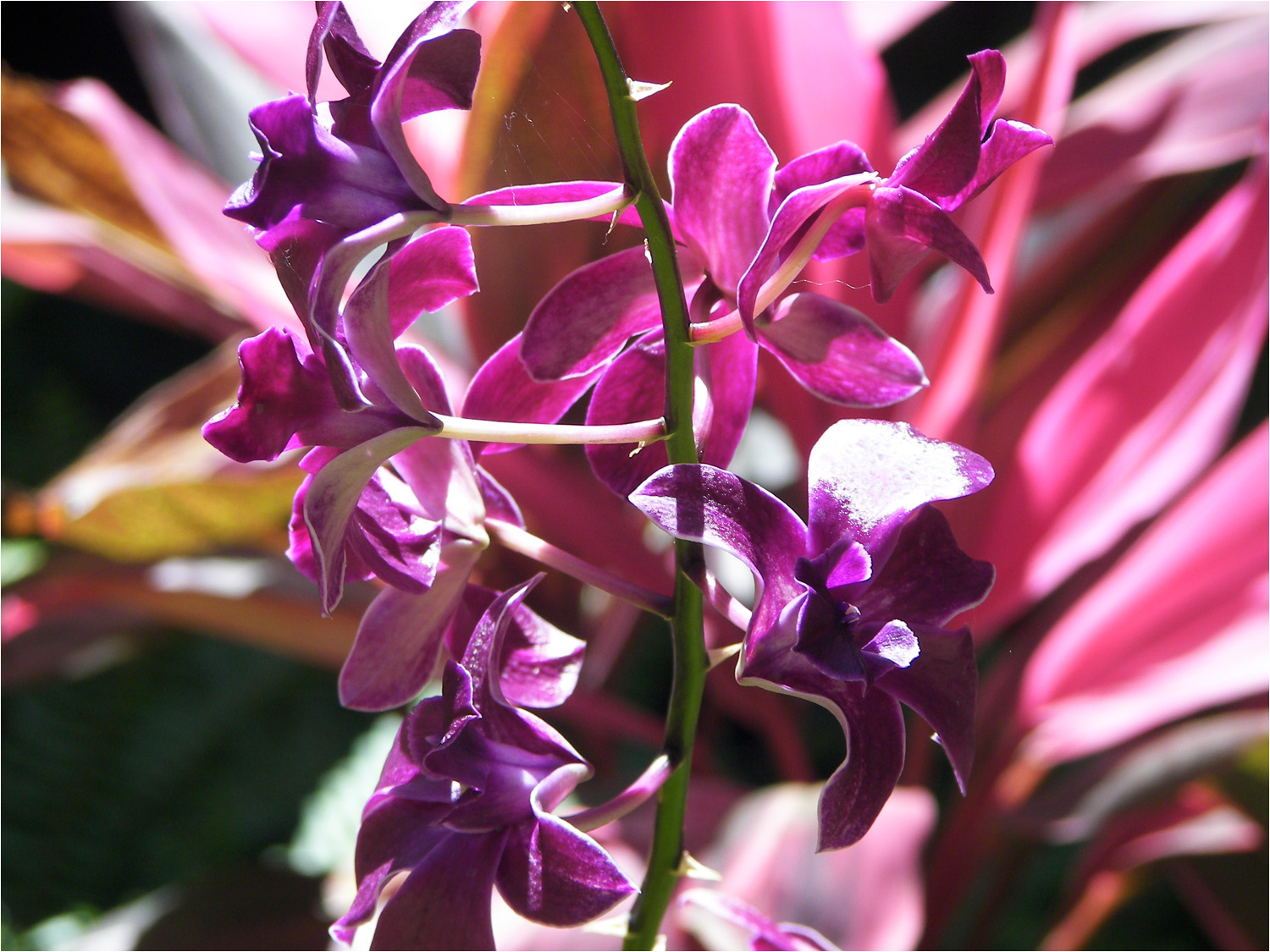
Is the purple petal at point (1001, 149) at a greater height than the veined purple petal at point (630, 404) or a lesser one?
greater

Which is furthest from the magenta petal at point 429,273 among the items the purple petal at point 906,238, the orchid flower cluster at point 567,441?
the purple petal at point 906,238

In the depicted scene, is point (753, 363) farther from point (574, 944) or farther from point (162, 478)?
point (162, 478)

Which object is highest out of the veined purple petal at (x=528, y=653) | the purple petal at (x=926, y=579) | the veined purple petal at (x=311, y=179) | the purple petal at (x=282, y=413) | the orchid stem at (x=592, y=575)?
the veined purple petal at (x=311, y=179)

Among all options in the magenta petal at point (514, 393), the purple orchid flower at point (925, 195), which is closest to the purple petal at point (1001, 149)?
the purple orchid flower at point (925, 195)

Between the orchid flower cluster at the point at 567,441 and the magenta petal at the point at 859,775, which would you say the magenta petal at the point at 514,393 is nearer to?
the orchid flower cluster at the point at 567,441

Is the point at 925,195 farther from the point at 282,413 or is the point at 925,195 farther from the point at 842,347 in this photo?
Answer: the point at 282,413

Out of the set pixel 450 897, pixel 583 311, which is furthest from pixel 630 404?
pixel 450 897

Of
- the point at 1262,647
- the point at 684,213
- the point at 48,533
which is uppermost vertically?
the point at 684,213

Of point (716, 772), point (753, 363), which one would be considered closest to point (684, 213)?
point (753, 363)

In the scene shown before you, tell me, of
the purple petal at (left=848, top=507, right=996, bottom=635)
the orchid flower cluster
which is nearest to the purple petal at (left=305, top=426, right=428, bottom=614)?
the orchid flower cluster
